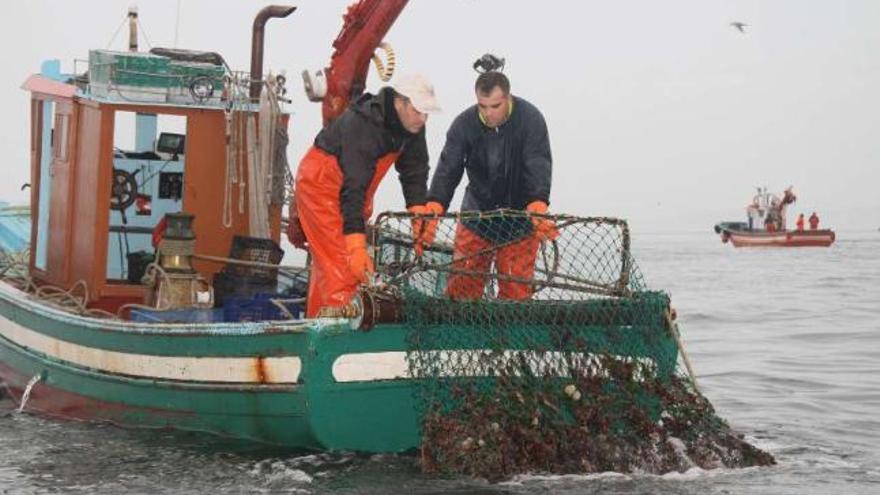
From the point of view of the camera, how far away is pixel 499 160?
9922 mm

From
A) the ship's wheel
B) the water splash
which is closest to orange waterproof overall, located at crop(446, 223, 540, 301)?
the ship's wheel

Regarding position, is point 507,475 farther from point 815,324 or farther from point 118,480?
point 815,324

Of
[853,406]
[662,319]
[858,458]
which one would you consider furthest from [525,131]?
[853,406]

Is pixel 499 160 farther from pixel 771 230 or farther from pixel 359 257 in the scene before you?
pixel 771 230

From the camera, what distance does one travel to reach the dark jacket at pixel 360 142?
8953 millimetres

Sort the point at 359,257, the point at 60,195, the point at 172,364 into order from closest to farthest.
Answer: the point at 359,257 → the point at 172,364 → the point at 60,195

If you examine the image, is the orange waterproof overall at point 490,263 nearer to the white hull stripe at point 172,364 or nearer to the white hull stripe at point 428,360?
the white hull stripe at point 428,360

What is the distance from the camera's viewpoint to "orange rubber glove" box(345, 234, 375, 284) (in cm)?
880

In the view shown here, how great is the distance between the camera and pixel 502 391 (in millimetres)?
8422

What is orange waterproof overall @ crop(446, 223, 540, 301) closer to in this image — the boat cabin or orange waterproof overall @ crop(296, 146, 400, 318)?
orange waterproof overall @ crop(296, 146, 400, 318)

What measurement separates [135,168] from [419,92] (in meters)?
4.61

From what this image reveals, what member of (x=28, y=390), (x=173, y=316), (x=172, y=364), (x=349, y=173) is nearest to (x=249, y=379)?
(x=172, y=364)

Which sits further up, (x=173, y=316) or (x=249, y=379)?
(x=173, y=316)

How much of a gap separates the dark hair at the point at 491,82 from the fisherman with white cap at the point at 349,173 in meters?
0.49
